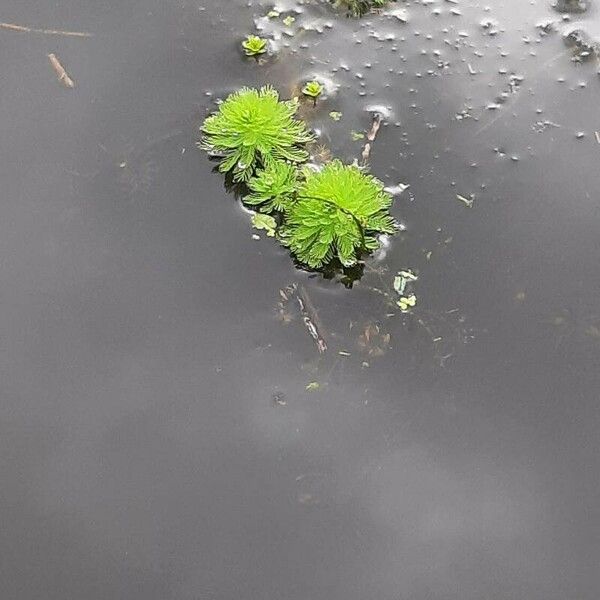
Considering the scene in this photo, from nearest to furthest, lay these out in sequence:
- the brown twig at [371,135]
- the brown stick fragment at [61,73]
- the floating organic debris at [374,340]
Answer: the floating organic debris at [374,340], the brown twig at [371,135], the brown stick fragment at [61,73]

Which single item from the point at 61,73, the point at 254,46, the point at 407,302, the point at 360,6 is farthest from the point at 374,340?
the point at 61,73

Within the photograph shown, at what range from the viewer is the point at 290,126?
242 cm

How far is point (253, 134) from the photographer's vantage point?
2334 millimetres

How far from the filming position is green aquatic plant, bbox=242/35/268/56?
262 centimetres

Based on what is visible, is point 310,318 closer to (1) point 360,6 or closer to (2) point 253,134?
(2) point 253,134

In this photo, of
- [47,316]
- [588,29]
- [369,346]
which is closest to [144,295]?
[47,316]

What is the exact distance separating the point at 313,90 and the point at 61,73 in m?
0.87

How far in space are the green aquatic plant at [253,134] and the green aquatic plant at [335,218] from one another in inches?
6.5

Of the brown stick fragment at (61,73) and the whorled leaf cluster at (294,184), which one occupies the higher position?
the brown stick fragment at (61,73)

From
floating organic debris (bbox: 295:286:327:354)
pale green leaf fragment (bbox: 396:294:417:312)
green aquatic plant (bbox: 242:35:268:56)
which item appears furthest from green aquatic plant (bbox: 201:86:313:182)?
pale green leaf fragment (bbox: 396:294:417:312)

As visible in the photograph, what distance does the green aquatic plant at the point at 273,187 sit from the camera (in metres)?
2.31

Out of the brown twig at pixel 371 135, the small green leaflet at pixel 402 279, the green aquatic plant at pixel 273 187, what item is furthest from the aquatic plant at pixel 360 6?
the small green leaflet at pixel 402 279

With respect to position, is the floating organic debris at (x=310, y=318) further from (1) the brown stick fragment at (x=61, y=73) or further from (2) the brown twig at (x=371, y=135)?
(1) the brown stick fragment at (x=61, y=73)

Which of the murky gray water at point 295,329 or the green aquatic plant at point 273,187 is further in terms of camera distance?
the green aquatic plant at point 273,187
